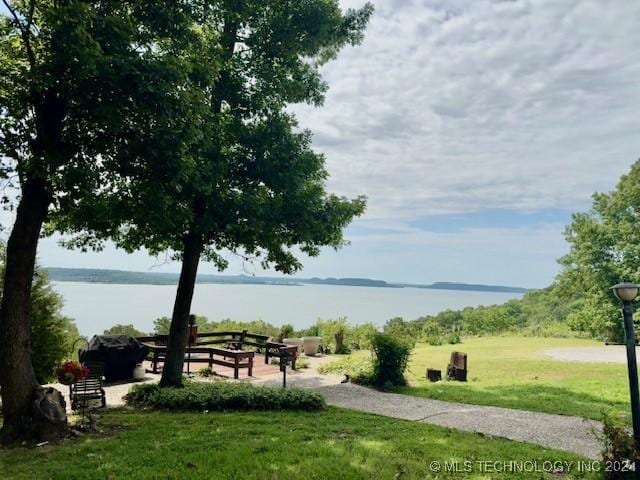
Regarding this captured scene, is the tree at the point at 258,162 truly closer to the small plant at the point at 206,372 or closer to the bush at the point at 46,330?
the bush at the point at 46,330

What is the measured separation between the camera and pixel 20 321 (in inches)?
262

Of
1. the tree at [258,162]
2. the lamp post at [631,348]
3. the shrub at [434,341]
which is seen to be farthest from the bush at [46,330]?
the shrub at [434,341]

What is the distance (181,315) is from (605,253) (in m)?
31.8

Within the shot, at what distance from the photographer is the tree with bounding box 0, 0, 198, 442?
600 centimetres

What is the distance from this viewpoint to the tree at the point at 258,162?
352 inches

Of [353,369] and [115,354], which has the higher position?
[115,354]

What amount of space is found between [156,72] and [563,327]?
124 ft

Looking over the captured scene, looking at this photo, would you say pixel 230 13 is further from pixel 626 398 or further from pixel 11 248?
pixel 626 398

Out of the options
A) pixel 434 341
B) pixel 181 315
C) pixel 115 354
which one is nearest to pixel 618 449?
pixel 181 315

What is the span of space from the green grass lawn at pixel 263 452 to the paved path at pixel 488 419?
607mm

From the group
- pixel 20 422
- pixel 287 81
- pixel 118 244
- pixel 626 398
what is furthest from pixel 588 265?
pixel 20 422

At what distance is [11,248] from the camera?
262 inches

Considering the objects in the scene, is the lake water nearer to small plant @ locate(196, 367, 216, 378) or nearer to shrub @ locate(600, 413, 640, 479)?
small plant @ locate(196, 367, 216, 378)

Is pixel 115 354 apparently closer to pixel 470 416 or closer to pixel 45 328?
pixel 45 328
